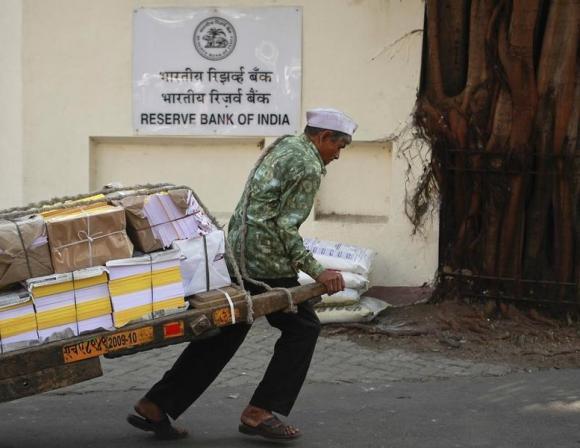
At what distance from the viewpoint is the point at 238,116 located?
7852 millimetres

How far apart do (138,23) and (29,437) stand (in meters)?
4.05

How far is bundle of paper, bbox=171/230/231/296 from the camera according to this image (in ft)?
14.2

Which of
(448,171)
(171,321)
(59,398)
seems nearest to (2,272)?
(171,321)

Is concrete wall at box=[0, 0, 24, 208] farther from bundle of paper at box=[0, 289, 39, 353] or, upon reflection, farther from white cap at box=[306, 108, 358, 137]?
bundle of paper at box=[0, 289, 39, 353]

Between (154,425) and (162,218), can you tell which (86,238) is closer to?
(162,218)

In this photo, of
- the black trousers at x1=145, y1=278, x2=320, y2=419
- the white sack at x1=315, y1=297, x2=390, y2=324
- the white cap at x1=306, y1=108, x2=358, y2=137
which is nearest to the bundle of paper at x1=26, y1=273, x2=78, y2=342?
the black trousers at x1=145, y1=278, x2=320, y2=419

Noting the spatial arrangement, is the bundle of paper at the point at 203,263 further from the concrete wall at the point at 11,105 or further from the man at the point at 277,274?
the concrete wall at the point at 11,105

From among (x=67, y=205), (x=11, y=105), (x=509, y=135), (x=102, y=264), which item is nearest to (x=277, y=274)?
(x=102, y=264)

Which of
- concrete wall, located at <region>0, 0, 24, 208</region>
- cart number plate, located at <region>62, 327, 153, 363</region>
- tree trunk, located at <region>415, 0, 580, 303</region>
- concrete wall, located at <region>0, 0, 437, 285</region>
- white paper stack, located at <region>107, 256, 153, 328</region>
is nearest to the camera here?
cart number plate, located at <region>62, 327, 153, 363</region>

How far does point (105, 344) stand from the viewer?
4.08m

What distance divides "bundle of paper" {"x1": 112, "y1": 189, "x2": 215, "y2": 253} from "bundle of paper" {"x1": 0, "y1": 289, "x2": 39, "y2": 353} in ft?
1.86

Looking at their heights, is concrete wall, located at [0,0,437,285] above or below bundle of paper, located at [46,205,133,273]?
above

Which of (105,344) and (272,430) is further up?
(105,344)

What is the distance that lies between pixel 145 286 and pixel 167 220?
32 cm
